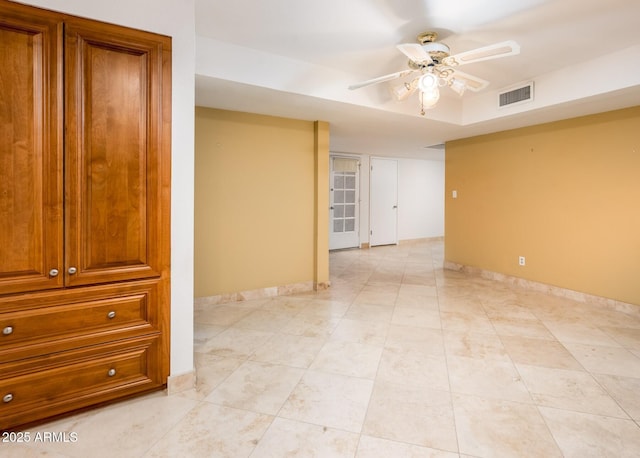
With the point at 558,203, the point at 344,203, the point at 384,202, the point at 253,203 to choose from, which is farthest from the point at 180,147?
the point at 384,202

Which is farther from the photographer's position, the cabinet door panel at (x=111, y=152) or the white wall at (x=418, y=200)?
the white wall at (x=418, y=200)

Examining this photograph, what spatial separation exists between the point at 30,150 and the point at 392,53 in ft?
8.73

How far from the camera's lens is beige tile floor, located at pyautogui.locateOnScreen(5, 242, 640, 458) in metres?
1.59

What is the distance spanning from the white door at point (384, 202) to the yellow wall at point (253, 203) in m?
3.69

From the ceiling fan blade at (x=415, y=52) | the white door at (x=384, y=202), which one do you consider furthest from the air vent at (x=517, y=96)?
the white door at (x=384, y=202)

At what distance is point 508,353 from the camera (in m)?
2.54

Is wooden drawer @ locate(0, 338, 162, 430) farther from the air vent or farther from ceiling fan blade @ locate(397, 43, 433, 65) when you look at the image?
the air vent

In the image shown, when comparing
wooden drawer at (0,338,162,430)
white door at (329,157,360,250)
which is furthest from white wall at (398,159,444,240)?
wooden drawer at (0,338,162,430)

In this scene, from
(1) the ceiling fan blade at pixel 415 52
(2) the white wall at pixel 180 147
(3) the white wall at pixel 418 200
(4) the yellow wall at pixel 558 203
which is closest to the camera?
(2) the white wall at pixel 180 147

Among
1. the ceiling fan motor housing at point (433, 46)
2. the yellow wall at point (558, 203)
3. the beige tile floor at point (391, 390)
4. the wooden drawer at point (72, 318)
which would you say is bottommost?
the beige tile floor at point (391, 390)

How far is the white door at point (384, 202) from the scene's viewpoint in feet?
25.2

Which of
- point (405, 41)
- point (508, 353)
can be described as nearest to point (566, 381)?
point (508, 353)

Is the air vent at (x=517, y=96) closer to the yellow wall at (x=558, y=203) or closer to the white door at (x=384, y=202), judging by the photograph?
the yellow wall at (x=558, y=203)

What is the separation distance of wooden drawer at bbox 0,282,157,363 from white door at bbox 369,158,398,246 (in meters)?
6.26
